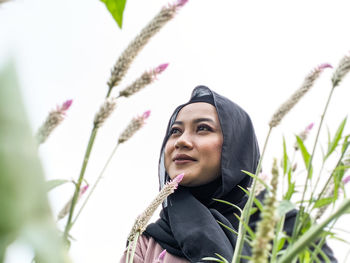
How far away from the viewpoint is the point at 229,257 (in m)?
1.60

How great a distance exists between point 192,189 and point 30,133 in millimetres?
2131

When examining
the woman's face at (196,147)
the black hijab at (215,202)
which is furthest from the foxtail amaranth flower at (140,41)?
the woman's face at (196,147)

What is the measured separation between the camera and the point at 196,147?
2094mm

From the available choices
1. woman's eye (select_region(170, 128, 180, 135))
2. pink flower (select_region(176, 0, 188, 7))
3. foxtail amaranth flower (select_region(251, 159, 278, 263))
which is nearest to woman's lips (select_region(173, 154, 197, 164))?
woman's eye (select_region(170, 128, 180, 135))

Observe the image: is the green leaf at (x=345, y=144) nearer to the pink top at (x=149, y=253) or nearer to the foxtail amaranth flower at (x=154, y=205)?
the foxtail amaranth flower at (x=154, y=205)

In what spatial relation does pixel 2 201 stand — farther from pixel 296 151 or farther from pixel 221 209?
pixel 221 209

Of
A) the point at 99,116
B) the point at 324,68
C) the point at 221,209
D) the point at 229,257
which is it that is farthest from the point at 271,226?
the point at 221,209

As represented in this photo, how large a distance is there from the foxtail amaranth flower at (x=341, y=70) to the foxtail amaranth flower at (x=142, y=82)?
22 centimetres

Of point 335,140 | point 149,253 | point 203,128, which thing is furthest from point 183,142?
point 335,140

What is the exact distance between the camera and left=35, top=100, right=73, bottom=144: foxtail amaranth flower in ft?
0.85

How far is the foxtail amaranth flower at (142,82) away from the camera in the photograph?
34 cm

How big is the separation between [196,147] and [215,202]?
1.03ft

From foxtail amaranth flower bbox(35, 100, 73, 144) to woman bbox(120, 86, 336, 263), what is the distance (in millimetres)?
1560

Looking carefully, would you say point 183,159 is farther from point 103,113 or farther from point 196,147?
point 103,113
